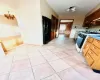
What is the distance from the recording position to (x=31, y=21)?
3100mm

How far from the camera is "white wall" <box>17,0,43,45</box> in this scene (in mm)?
2885

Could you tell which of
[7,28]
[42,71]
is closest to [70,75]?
[42,71]

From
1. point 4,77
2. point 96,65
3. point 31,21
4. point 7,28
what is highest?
point 31,21

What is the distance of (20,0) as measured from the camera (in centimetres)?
300

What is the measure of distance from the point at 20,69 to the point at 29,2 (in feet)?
9.34

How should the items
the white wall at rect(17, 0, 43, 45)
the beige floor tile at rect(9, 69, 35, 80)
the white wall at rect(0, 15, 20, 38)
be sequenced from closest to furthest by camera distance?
1. the beige floor tile at rect(9, 69, 35, 80)
2. the white wall at rect(17, 0, 43, 45)
3. the white wall at rect(0, 15, 20, 38)

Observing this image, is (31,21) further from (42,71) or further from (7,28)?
(7,28)

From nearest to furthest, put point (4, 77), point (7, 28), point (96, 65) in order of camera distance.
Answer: point (4, 77) → point (96, 65) → point (7, 28)

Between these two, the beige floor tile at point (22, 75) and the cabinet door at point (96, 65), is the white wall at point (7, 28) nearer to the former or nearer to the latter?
the beige floor tile at point (22, 75)

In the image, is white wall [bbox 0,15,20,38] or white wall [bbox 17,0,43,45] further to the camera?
white wall [bbox 0,15,20,38]

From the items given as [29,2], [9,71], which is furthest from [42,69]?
[29,2]

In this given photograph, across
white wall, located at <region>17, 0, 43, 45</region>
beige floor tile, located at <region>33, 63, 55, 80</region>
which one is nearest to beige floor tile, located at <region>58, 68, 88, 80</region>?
beige floor tile, located at <region>33, 63, 55, 80</region>

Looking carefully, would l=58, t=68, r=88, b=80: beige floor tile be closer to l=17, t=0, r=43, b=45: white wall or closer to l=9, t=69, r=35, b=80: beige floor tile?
l=9, t=69, r=35, b=80: beige floor tile

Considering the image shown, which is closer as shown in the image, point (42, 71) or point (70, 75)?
point (70, 75)
